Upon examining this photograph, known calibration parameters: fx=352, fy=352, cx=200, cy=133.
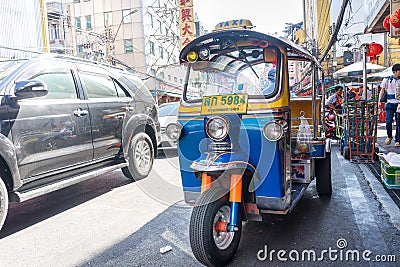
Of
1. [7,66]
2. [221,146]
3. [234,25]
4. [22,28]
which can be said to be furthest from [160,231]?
[22,28]

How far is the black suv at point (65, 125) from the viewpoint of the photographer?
3768mm

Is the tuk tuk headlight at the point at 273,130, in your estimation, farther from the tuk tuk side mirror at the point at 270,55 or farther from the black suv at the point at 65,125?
the black suv at the point at 65,125

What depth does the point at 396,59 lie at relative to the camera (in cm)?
2367

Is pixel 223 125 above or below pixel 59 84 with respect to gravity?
below

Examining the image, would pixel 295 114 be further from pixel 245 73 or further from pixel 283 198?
pixel 283 198

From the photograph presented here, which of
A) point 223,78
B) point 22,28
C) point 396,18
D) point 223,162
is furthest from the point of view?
point 22,28

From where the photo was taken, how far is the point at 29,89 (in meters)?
3.75

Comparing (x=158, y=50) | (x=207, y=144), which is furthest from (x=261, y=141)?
(x=158, y=50)

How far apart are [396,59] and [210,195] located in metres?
25.1

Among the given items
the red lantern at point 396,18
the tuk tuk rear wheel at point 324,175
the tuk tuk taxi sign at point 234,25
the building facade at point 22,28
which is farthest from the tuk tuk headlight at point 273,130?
the building facade at point 22,28

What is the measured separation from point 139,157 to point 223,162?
3.23 m

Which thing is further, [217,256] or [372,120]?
[372,120]

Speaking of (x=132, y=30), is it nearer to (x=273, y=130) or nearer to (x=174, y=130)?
(x=174, y=130)

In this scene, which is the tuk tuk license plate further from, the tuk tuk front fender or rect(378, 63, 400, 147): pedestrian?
rect(378, 63, 400, 147): pedestrian
